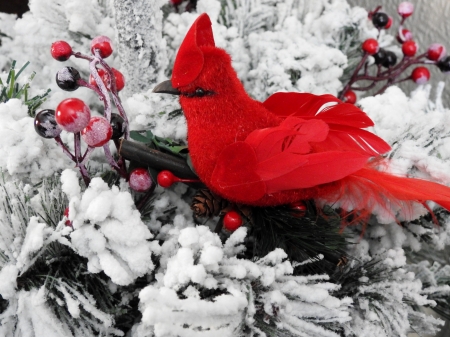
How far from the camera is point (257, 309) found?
12.3 inches

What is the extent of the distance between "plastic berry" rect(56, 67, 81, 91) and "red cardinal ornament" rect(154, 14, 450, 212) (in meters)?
0.07

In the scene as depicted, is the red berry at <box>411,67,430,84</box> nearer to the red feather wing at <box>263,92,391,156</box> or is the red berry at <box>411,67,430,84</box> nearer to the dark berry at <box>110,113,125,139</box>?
the red feather wing at <box>263,92,391,156</box>

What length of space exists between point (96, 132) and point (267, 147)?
136 mm

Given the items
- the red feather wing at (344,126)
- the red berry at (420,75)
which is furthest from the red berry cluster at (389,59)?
the red feather wing at (344,126)

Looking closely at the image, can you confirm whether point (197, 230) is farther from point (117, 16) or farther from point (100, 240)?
point (117, 16)

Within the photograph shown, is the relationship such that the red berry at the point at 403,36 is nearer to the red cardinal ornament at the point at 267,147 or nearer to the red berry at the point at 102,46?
the red cardinal ornament at the point at 267,147

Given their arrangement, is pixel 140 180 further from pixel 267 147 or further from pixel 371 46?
pixel 371 46

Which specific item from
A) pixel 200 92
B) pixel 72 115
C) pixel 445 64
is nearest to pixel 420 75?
pixel 445 64

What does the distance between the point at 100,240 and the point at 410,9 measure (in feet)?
1.73

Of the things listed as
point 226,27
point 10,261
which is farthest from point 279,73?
point 10,261

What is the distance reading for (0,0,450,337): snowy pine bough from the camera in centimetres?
30

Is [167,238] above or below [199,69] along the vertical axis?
below

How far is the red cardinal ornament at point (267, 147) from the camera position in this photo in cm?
32

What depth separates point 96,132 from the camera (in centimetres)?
31
